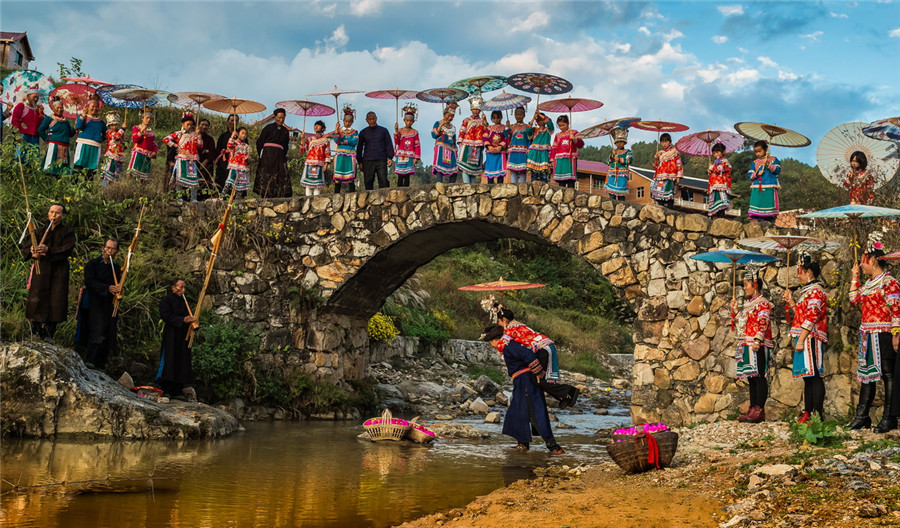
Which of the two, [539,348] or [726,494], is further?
[539,348]

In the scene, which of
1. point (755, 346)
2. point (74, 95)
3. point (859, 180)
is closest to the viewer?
point (755, 346)

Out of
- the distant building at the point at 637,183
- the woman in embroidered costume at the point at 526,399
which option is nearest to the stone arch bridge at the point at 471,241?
the woman in embroidered costume at the point at 526,399

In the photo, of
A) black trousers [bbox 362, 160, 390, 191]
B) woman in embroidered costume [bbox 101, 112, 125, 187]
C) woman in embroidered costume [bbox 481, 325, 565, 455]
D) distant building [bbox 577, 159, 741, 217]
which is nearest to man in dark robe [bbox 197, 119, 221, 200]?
woman in embroidered costume [bbox 101, 112, 125, 187]

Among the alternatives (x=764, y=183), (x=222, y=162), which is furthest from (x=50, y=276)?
(x=764, y=183)

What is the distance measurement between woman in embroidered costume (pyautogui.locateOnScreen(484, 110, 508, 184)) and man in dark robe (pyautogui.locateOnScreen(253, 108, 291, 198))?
11.0 feet

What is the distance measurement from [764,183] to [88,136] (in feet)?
32.7

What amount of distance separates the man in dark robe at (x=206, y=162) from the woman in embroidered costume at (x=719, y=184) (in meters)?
7.50

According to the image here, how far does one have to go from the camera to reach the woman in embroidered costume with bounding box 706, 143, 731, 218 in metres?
11.4

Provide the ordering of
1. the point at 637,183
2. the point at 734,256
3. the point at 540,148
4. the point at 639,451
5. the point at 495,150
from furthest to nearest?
the point at 637,183
the point at 495,150
the point at 540,148
the point at 734,256
the point at 639,451

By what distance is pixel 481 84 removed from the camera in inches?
497

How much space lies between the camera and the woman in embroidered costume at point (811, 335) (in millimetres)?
8344

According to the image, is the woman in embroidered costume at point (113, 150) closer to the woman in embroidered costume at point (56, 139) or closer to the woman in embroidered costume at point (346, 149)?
the woman in embroidered costume at point (56, 139)

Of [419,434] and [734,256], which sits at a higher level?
[734,256]

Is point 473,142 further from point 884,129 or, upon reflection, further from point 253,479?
point 253,479
